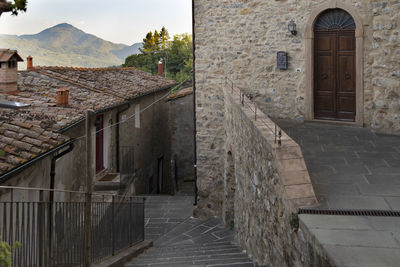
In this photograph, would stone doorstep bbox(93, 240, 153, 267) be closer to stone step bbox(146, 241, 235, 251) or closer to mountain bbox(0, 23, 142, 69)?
stone step bbox(146, 241, 235, 251)

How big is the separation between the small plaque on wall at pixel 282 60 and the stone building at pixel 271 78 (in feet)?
0.08

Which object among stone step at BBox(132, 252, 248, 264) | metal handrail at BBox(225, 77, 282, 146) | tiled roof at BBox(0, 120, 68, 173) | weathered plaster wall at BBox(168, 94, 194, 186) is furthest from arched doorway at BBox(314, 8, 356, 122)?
weathered plaster wall at BBox(168, 94, 194, 186)

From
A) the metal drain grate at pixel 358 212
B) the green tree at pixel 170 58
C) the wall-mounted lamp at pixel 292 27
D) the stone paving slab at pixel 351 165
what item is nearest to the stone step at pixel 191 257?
the stone paving slab at pixel 351 165

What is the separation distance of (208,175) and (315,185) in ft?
22.9

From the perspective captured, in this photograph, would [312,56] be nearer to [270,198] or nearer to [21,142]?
[270,198]

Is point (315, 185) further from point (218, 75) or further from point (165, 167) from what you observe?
point (165, 167)

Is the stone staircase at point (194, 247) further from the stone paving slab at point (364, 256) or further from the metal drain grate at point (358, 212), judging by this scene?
the stone paving slab at point (364, 256)

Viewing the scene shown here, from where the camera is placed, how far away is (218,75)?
38.3ft

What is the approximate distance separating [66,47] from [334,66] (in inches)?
2899

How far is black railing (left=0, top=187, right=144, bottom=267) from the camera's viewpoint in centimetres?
586

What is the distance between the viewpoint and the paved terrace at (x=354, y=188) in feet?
12.5

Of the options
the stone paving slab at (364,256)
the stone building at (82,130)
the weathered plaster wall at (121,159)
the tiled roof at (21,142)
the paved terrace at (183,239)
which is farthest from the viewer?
the weathered plaster wall at (121,159)

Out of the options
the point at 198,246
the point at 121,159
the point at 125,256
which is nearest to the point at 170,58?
the point at 121,159

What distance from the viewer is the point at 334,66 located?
10.3m
